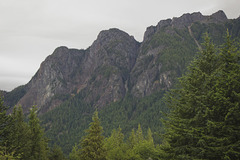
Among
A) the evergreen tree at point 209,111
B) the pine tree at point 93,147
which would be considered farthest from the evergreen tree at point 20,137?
the evergreen tree at point 209,111

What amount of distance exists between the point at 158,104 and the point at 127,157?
13970cm

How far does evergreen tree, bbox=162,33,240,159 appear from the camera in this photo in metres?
10.6

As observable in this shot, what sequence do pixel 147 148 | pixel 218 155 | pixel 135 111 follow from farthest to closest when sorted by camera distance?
pixel 135 111 < pixel 147 148 < pixel 218 155

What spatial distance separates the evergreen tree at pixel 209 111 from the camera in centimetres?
1059

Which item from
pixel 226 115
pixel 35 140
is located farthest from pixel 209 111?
pixel 35 140

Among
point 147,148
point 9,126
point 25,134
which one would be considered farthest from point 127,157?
point 9,126

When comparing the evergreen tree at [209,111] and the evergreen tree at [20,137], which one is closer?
the evergreen tree at [209,111]

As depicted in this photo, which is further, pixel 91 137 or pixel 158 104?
pixel 158 104

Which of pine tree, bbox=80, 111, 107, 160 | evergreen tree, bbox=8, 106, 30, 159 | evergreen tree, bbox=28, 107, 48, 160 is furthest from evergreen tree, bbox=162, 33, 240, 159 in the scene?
evergreen tree, bbox=28, 107, 48, 160

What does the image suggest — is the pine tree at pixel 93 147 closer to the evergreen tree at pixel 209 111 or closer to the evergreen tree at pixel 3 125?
the evergreen tree at pixel 3 125

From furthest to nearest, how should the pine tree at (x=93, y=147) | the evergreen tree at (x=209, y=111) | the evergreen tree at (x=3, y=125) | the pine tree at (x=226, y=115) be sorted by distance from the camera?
the pine tree at (x=93, y=147), the evergreen tree at (x=3, y=125), the evergreen tree at (x=209, y=111), the pine tree at (x=226, y=115)

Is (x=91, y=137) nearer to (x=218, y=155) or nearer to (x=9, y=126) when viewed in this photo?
(x=9, y=126)

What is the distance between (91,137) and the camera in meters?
24.3

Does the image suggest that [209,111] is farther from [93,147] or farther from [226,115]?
[93,147]
